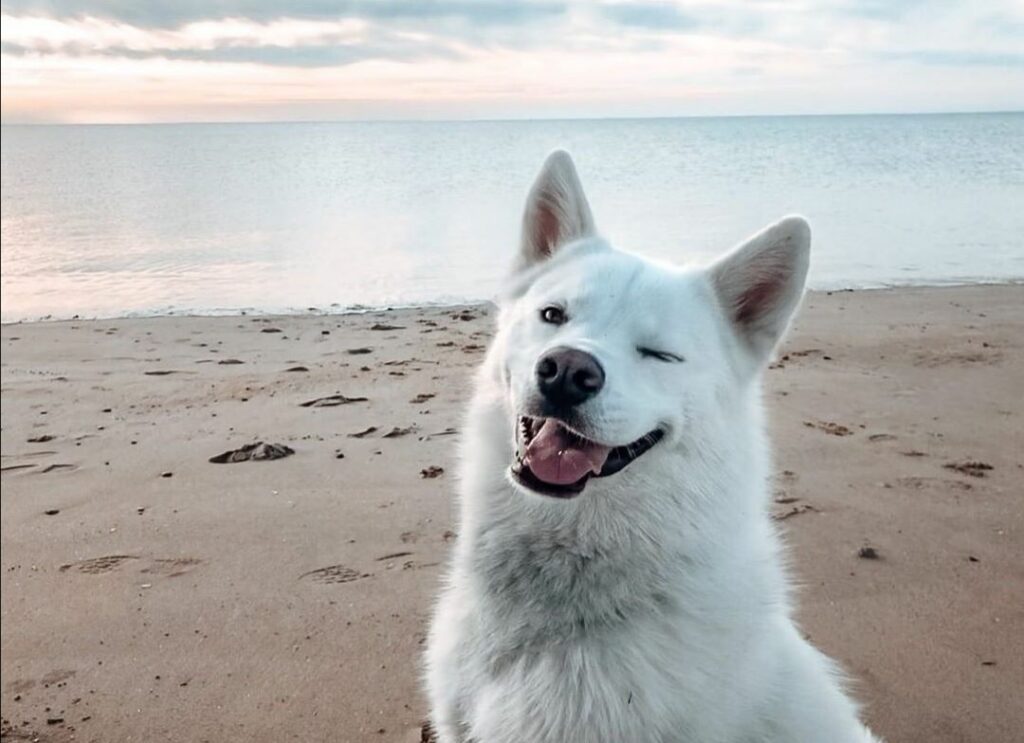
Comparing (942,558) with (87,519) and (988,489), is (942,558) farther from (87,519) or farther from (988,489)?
(87,519)

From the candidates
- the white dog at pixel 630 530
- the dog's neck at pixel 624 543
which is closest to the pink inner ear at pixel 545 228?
the white dog at pixel 630 530

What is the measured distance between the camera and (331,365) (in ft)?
22.9

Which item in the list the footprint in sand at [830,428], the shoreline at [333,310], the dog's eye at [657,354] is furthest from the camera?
the shoreline at [333,310]

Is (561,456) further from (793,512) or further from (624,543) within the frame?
(793,512)

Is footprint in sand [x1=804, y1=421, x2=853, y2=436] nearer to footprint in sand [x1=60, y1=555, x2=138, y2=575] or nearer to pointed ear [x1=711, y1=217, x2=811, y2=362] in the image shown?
pointed ear [x1=711, y1=217, x2=811, y2=362]

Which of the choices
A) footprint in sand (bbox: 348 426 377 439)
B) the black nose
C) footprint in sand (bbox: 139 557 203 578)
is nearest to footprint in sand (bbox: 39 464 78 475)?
footprint in sand (bbox: 139 557 203 578)

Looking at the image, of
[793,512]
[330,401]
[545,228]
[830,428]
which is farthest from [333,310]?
[545,228]

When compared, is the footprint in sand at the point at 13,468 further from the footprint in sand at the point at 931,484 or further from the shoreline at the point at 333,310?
the shoreline at the point at 333,310

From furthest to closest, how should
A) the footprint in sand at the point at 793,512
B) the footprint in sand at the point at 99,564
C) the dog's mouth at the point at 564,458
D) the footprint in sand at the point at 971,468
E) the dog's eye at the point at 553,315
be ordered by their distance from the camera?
the footprint in sand at the point at 971,468
the footprint in sand at the point at 793,512
the footprint in sand at the point at 99,564
the dog's eye at the point at 553,315
the dog's mouth at the point at 564,458

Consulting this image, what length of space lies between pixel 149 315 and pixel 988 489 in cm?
866

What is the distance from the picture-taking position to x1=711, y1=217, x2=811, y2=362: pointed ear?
84.0 inches

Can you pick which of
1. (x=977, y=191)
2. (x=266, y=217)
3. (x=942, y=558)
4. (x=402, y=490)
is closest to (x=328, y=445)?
(x=402, y=490)

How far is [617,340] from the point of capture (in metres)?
2.05

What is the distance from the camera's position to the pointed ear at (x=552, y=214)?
2434mm
